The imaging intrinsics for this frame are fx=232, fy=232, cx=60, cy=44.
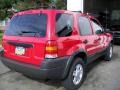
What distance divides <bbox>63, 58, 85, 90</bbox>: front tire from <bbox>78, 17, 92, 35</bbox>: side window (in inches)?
29.3

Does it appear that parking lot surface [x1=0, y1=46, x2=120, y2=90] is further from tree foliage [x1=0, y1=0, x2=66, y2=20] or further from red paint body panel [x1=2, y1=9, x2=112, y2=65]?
tree foliage [x1=0, y1=0, x2=66, y2=20]

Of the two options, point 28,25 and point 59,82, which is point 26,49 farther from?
point 59,82

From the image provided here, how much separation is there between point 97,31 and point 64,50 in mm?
2250

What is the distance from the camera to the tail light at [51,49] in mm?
4559

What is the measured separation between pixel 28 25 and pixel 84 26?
5.19 ft

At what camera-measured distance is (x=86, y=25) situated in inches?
238

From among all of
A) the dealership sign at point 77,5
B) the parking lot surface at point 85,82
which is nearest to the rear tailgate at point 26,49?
the parking lot surface at point 85,82

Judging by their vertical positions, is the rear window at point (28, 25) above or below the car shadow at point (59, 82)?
above

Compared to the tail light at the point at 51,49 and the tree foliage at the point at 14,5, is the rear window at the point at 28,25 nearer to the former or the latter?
the tail light at the point at 51,49

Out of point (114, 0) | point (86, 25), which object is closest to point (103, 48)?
point (86, 25)

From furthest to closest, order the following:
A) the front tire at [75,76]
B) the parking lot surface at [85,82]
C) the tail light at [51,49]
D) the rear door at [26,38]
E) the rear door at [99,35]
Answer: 1. the rear door at [99,35]
2. the parking lot surface at [85,82]
3. the front tire at [75,76]
4. the rear door at [26,38]
5. the tail light at [51,49]

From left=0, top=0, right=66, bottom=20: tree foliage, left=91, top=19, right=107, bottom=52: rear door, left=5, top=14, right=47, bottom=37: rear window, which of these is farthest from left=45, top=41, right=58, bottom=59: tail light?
left=0, top=0, right=66, bottom=20: tree foliage

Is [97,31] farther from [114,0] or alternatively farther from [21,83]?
[114,0]

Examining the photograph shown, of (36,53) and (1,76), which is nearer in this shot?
(36,53)
